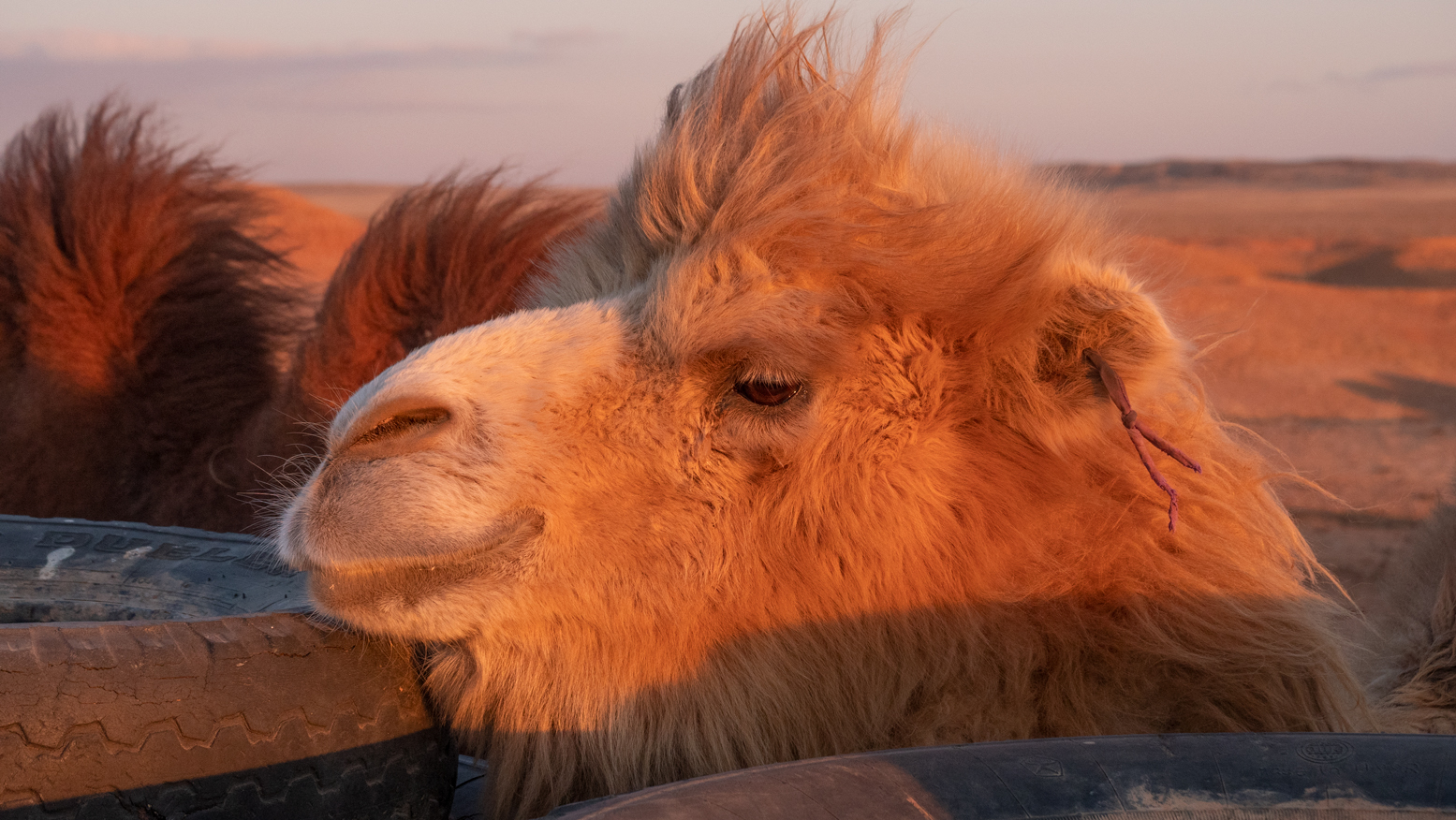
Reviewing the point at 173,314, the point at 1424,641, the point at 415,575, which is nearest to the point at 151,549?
the point at 415,575

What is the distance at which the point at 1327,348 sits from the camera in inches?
633

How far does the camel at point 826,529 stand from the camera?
89.7 inches

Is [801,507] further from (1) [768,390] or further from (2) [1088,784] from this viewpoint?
(2) [1088,784]

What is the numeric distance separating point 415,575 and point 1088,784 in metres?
1.18

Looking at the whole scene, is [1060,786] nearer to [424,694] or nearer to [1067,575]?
[1067,575]

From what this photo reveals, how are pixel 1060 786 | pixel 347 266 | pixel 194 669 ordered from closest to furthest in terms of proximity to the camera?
1. pixel 1060 786
2. pixel 194 669
3. pixel 347 266

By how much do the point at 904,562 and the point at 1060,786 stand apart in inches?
23.9

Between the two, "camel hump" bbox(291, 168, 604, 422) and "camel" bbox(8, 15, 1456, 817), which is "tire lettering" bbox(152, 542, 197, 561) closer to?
"camel" bbox(8, 15, 1456, 817)

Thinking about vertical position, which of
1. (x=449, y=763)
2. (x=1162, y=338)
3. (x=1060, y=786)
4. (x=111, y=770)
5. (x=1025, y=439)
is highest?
(x=1162, y=338)

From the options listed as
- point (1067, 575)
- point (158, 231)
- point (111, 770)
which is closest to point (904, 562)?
point (1067, 575)

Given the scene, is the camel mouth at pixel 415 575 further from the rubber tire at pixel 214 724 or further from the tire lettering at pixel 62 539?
the tire lettering at pixel 62 539

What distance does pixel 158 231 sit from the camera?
4547 millimetres

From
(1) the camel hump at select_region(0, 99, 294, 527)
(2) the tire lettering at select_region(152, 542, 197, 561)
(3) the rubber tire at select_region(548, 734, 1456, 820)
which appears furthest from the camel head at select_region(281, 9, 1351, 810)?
(1) the camel hump at select_region(0, 99, 294, 527)

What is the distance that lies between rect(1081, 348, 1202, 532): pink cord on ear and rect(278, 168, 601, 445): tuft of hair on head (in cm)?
212
